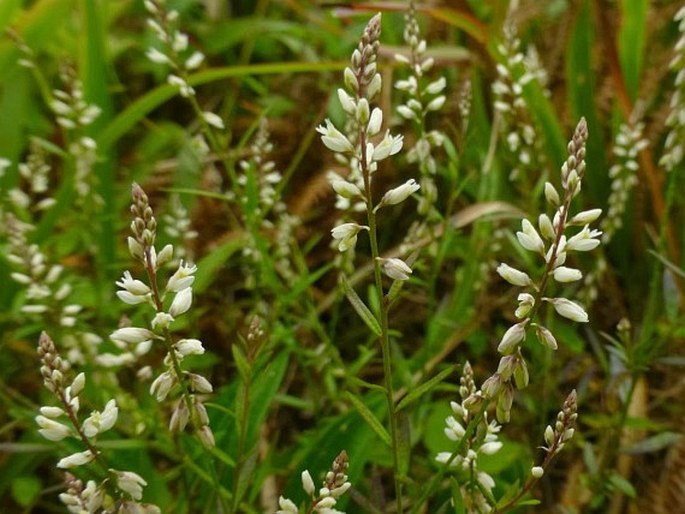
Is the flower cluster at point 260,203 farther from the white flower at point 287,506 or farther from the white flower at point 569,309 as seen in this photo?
the white flower at point 569,309

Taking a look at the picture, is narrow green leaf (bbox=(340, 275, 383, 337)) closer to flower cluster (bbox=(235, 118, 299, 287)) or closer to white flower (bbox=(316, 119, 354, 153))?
white flower (bbox=(316, 119, 354, 153))

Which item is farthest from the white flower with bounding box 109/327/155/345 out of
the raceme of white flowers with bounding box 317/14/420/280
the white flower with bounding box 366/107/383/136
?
the white flower with bounding box 366/107/383/136

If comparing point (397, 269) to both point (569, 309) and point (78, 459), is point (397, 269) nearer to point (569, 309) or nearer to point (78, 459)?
point (569, 309)

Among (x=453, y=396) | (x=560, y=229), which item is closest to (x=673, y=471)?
(x=453, y=396)

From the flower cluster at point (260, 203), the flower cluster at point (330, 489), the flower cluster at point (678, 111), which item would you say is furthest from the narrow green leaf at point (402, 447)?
the flower cluster at point (678, 111)

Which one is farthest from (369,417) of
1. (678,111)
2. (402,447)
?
(678,111)

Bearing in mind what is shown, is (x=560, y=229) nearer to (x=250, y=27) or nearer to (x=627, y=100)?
(x=627, y=100)
